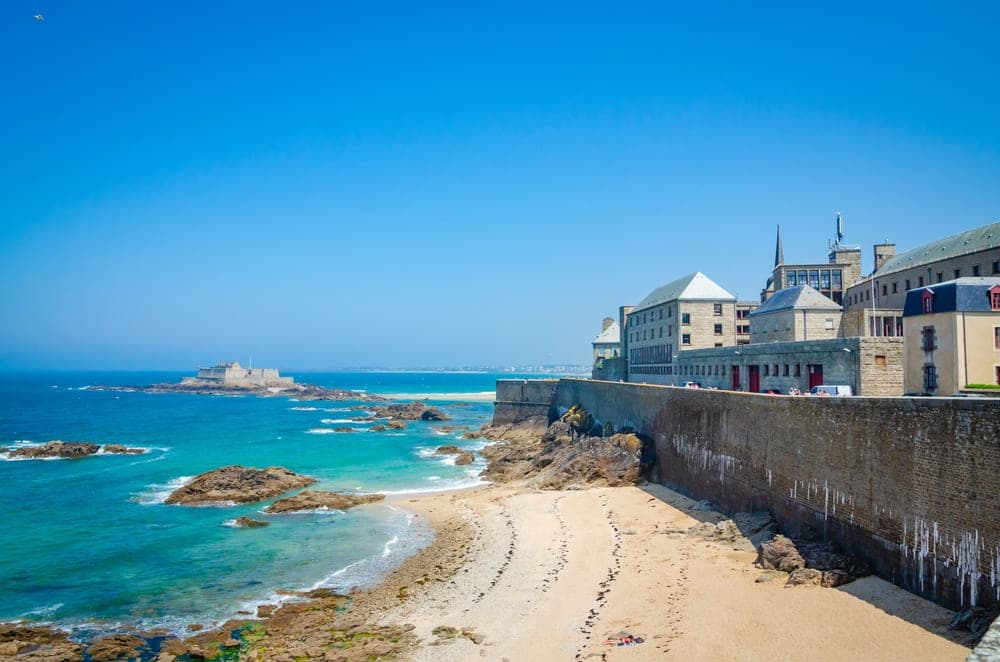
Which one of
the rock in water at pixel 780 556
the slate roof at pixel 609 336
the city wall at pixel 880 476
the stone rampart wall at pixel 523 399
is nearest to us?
the city wall at pixel 880 476

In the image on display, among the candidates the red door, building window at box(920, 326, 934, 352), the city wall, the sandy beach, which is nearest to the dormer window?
building window at box(920, 326, 934, 352)

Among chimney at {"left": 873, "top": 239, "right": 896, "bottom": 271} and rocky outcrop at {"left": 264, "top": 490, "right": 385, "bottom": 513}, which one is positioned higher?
chimney at {"left": 873, "top": 239, "right": 896, "bottom": 271}

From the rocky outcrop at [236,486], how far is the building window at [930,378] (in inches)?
1180

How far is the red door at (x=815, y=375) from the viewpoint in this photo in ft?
92.0

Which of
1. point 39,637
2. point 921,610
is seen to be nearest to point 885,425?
point 921,610

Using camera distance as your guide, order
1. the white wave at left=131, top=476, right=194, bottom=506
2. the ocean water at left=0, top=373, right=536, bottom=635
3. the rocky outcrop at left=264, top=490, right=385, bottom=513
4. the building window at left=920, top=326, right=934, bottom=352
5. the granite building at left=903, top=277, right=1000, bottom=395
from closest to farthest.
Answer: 1. the ocean water at left=0, top=373, right=536, bottom=635
2. the granite building at left=903, top=277, right=1000, bottom=395
3. the building window at left=920, top=326, right=934, bottom=352
4. the rocky outcrop at left=264, top=490, right=385, bottom=513
5. the white wave at left=131, top=476, right=194, bottom=506

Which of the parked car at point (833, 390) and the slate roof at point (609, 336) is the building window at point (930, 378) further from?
the slate roof at point (609, 336)

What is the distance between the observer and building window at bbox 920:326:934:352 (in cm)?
2377

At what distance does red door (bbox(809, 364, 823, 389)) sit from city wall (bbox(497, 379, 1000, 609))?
5.30 metres

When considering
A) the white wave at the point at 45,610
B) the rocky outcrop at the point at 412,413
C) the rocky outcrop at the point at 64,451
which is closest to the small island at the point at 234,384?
the rocky outcrop at the point at 412,413

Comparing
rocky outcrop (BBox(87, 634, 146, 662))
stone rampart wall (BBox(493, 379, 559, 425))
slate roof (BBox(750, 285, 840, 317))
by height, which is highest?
slate roof (BBox(750, 285, 840, 317))

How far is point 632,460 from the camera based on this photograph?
32906 mm

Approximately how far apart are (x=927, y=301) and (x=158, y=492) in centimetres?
3754

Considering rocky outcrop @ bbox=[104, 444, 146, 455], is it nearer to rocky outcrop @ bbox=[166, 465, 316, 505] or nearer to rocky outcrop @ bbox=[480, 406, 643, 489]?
rocky outcrop @ bbox=[166, 465, 316, 505]
